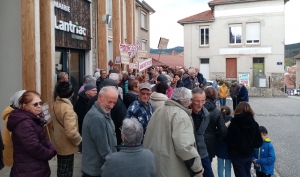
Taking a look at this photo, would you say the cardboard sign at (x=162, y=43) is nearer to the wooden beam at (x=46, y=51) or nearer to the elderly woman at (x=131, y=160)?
the wooden beam at (x=46, y=51)

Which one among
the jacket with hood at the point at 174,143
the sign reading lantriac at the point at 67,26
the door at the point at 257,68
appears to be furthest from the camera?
the door at the point at 257,68

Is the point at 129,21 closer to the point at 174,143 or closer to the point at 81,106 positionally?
the point at 81,106

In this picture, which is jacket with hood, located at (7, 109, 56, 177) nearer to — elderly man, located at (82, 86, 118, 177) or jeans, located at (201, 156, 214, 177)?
elderly man, located at (82, 86, 118, 177)

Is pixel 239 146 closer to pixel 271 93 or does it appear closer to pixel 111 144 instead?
pixel 111 144

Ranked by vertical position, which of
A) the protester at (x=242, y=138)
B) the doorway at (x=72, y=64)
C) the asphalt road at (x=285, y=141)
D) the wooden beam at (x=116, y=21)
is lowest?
the asphalt road at (x=285, y=141)

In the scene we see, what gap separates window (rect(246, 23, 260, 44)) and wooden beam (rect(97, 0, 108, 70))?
22078mm

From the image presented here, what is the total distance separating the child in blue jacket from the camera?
15.8ft

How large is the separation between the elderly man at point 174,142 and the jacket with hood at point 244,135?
1.43 meters

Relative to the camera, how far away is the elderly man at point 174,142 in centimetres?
326

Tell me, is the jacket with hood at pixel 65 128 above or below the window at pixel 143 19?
below

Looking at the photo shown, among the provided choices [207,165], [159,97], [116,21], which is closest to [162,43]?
[116,21]

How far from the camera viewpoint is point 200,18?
1214 inches

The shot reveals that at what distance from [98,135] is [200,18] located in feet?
96.3

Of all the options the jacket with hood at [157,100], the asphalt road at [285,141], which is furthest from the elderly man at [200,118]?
the asphalt road at [285,141]
